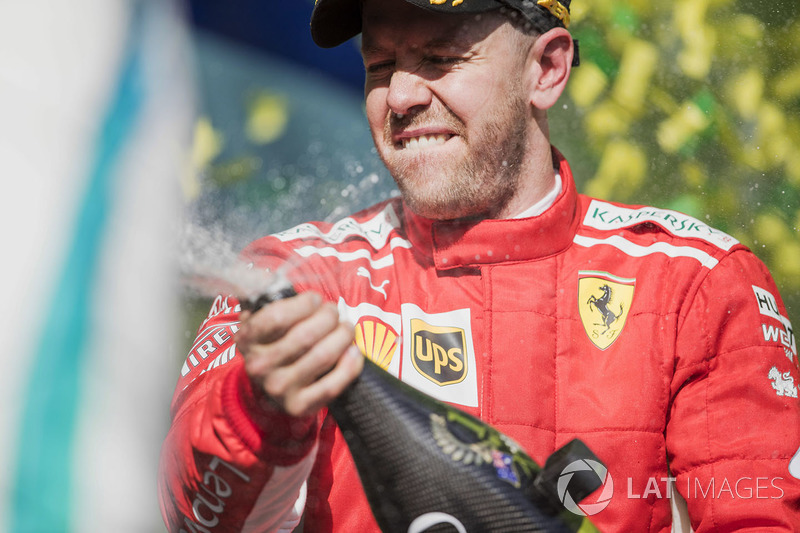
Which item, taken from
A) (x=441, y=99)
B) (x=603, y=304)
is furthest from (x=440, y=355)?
(x=441, y=99)

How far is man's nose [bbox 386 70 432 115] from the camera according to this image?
0.95 m

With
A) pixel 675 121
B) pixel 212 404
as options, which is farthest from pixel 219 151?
pixel 675 121

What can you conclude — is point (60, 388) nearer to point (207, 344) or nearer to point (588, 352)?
point (207, 344)

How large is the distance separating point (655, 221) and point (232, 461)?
2.32ft

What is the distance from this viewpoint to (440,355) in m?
0.91

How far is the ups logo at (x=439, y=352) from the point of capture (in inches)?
35.2

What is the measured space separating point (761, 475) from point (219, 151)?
27.5 inches

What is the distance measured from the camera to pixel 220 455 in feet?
2.11

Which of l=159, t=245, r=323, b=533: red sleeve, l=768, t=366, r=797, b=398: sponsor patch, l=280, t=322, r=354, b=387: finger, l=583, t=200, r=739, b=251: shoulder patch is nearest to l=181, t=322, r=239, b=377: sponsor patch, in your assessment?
l=159, t=245, r=323, b=533: red sleeve

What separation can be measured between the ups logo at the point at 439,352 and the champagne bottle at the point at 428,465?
232mm

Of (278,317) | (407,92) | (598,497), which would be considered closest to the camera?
(278,317)

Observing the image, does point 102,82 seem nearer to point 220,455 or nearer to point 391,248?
point 220,455

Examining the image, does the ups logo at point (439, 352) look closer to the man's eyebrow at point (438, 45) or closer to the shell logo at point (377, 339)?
the shell logo at point (377, 339)
